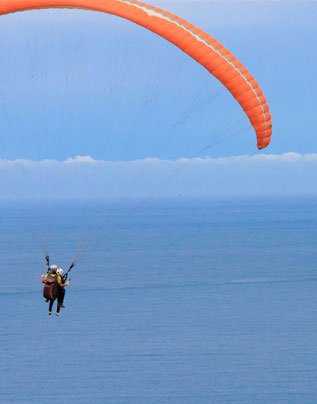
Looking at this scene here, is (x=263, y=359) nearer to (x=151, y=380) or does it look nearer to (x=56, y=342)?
(x=151, y=380)

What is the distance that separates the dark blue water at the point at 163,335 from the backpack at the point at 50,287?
155ft

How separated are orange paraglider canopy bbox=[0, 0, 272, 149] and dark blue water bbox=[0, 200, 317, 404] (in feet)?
162

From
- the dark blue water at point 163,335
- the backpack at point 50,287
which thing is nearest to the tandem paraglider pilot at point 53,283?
the backpack at point 50,287

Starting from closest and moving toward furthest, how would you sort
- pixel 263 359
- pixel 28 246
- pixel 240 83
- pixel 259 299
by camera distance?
pixel 240 83, pixel 263 359, pixel 259 299, pixel 28 246

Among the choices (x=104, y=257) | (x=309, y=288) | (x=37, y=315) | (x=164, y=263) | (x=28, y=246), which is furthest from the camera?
(x=28, y=246)

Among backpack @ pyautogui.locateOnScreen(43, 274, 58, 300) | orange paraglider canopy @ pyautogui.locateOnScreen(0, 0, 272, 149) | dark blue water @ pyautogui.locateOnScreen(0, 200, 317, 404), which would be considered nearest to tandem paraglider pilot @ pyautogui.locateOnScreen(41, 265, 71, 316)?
backpack @ pyautogui.locateOnScreen(43, 274, 58, 300)

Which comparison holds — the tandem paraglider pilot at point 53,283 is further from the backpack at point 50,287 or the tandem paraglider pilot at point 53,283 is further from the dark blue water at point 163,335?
the dark blue water at point 163,335

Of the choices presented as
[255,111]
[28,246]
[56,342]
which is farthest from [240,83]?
[28,246]

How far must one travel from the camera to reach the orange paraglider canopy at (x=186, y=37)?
21.9 m

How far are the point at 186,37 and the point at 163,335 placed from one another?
199 feet

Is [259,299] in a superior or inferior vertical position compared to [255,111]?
superior

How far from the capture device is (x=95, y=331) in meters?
81.4

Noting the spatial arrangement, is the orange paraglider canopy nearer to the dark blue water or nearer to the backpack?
the backpack

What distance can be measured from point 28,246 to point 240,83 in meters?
141
